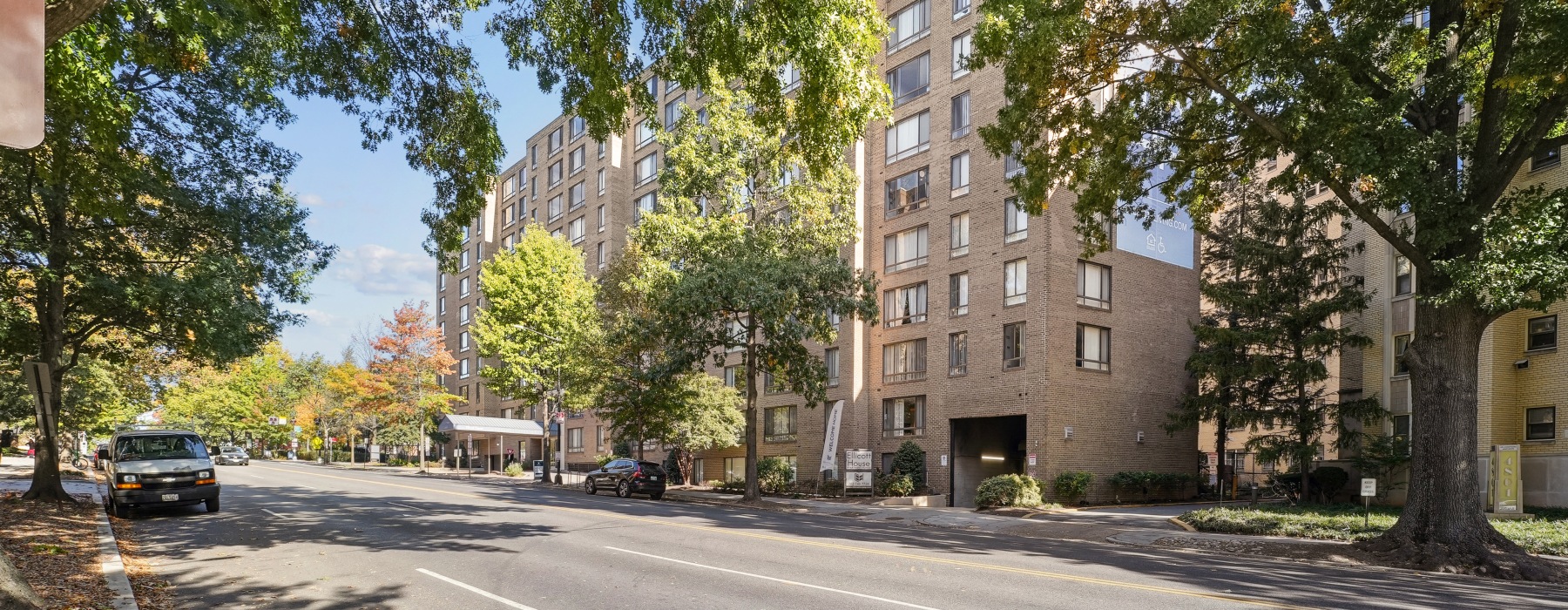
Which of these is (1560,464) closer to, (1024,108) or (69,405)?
(1024,108)

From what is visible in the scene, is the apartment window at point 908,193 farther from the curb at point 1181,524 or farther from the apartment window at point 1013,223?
the curb at point 1181,524

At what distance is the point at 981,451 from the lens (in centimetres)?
3659

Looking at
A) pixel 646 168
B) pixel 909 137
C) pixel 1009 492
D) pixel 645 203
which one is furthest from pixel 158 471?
pixel 646 168

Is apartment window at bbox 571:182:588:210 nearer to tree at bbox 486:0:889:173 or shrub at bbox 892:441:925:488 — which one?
shrub at bbox 892:441:925:488

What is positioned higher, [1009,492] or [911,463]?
[911,463]

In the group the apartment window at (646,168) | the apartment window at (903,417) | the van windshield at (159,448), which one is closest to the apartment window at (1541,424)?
the apartment window at (903,417)

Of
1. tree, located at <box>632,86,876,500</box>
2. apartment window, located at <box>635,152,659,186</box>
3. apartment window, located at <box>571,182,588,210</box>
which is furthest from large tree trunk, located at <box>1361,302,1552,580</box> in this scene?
apartment window, located at <box>571,182,588,210</box>

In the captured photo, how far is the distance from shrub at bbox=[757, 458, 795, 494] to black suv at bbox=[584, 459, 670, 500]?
6343 millimetres

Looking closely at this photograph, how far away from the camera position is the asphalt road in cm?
998

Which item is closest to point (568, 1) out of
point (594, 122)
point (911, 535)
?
point (594, 122)

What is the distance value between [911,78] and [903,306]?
32.7 feet

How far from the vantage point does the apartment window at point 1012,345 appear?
3294 centimetres

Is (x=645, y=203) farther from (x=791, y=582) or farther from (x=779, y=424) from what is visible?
(x=791, y=582)

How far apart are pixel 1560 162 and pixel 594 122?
27.7 m
